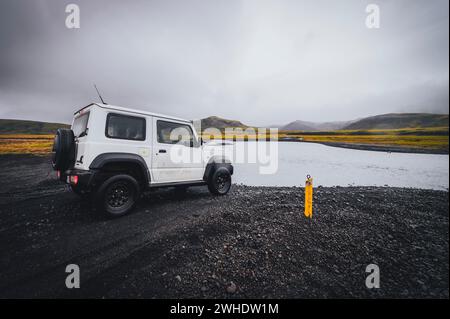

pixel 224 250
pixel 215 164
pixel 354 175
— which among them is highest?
pixel 215 164

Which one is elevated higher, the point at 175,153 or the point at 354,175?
the point at 175,153

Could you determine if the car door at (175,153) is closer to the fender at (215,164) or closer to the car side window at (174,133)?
the car side window at (174,133)

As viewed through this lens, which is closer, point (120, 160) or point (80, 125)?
point (120, 160)

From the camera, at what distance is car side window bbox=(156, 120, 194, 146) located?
434 centimetres

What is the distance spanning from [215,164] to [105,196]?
2.92 metres

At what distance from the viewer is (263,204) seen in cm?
483

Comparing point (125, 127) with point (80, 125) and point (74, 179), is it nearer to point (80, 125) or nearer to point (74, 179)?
point (80, 125)

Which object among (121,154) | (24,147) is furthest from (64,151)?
(24,147)

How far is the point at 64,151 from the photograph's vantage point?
363 cm

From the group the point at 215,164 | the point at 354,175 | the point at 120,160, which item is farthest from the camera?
the point at 354,175

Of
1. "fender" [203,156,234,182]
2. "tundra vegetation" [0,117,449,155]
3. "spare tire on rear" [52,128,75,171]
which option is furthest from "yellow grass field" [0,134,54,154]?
"fender" [203,156,234,182]

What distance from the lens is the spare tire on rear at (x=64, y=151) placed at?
3.61 meters

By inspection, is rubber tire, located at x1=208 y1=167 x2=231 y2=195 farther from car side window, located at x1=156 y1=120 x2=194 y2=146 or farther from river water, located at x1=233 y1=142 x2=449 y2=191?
river water, located at x1=233 y1=142 x2=449 y2=191
